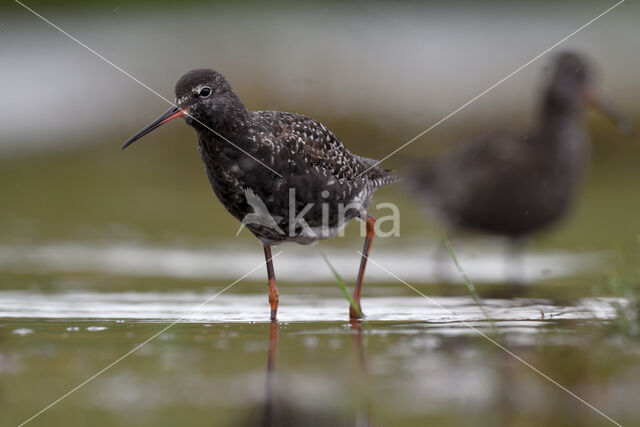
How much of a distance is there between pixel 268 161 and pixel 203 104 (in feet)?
1.71

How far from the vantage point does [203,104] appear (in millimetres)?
5559

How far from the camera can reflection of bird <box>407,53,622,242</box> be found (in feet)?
28.1

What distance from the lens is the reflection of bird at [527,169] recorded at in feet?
28.1

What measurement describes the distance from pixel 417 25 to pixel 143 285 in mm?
12574

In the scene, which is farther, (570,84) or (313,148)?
(570,84)

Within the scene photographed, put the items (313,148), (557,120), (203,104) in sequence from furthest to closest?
(557,120), (313,148), (203,104)

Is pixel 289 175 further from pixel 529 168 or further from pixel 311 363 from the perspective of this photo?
pixel 529 168

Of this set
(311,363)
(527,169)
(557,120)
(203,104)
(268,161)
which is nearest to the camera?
(311,363)

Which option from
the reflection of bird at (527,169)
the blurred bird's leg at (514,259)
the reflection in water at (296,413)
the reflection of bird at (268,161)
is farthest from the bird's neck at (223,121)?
the reflection of bird at (527,169)

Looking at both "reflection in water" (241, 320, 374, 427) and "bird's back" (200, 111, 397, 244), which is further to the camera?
"bird's back" (200, 111, 397, 244)

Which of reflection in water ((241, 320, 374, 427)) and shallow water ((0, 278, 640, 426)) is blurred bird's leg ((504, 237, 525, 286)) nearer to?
shallow water ((0, 278, 640, 426))

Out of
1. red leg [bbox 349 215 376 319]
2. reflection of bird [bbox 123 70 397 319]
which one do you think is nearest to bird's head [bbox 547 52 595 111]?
red leg [bbox 349 215 376 319]

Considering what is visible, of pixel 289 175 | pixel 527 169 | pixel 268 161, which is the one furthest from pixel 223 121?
pixel 527 169

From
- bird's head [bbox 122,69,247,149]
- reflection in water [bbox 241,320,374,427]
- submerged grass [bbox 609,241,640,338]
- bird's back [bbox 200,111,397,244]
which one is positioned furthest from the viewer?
bird's back [bbox 200,111,397,244]
